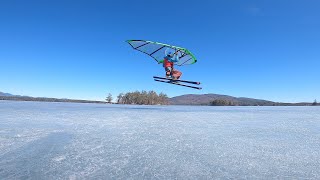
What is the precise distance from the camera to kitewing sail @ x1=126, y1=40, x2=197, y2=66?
12693 mm

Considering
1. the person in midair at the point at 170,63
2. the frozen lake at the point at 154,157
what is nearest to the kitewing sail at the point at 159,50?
the person in midair at the point at 170,63

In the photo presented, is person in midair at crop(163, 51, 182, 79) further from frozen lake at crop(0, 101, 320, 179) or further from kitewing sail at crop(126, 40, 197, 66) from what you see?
frozen lake at crop(0, 101, 320, 179)

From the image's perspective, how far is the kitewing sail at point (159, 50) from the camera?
12693 mm

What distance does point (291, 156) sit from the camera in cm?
693

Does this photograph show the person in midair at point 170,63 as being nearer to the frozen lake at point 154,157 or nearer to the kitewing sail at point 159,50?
the kitewing sail at point 159,50

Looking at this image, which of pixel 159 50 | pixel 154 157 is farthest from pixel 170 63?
pixel 154 157

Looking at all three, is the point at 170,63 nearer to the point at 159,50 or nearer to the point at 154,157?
the point at 159,50

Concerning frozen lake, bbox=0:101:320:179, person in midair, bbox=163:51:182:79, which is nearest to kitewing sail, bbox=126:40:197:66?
person in midair, bbox=163:51:182:79

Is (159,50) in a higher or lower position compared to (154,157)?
higher

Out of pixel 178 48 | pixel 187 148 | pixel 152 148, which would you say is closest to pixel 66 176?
pixel 152 148

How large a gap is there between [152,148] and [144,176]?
263 cm

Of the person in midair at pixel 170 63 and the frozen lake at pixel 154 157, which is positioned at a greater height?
the person in midair at pixel 170 63

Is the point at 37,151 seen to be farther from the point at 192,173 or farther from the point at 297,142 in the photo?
the point at 297,142

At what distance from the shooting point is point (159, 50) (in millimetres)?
12992
